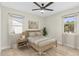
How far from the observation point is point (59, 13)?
1853 millimetres

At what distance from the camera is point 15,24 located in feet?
5.71

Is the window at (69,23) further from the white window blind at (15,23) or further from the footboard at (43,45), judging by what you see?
the white window blind at (15,23)

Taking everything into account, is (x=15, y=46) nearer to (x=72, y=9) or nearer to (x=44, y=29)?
(x=44, y=29)

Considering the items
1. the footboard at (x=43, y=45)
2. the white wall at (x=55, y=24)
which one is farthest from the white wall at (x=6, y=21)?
the footboard at (x=43, y=45)

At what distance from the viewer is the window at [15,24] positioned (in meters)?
1.72

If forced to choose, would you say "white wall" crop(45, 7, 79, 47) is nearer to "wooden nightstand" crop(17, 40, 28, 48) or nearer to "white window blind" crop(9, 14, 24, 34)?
"white window blind" crop(9, 14, 24, 34)

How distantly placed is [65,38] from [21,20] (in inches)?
62.5

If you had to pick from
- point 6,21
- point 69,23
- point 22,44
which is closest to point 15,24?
point 6,21

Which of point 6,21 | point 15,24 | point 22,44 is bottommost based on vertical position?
point 22,44

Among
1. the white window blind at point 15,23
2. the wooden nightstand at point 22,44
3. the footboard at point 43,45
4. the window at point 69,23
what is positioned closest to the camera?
the window at point 69,23

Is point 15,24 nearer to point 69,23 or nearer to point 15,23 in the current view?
point 15,23

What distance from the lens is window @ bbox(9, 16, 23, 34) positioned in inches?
67.8

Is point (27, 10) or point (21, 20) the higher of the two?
point (27, 10)

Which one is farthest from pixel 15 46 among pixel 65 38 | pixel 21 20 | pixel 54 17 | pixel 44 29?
pixel 65 38
